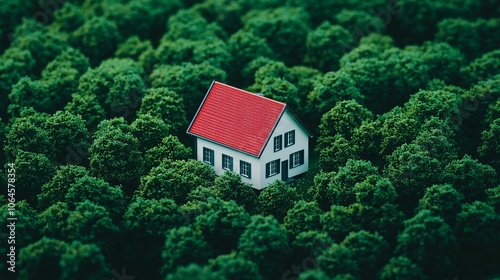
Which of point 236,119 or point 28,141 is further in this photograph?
point 28,141

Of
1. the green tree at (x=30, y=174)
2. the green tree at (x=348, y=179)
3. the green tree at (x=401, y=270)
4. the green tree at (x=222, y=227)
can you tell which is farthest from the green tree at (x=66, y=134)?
the green tree at (x=401, y=270)

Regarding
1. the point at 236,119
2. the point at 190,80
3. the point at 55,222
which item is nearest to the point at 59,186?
the point at 55,222

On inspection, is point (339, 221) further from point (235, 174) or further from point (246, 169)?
point (246, 169)

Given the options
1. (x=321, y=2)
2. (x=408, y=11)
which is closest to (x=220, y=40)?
(x=321, y=2)

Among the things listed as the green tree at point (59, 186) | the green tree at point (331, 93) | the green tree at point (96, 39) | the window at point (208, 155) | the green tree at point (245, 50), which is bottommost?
the green tree at point (59, 186)

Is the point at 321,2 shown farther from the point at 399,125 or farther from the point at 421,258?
the point at 421,258

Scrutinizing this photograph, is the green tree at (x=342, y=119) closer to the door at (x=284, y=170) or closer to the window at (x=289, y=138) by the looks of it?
the window at (x=289, y=138)

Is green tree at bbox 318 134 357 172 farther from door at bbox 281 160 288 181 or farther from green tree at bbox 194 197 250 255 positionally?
green tree at bbox 194 197 250 255
